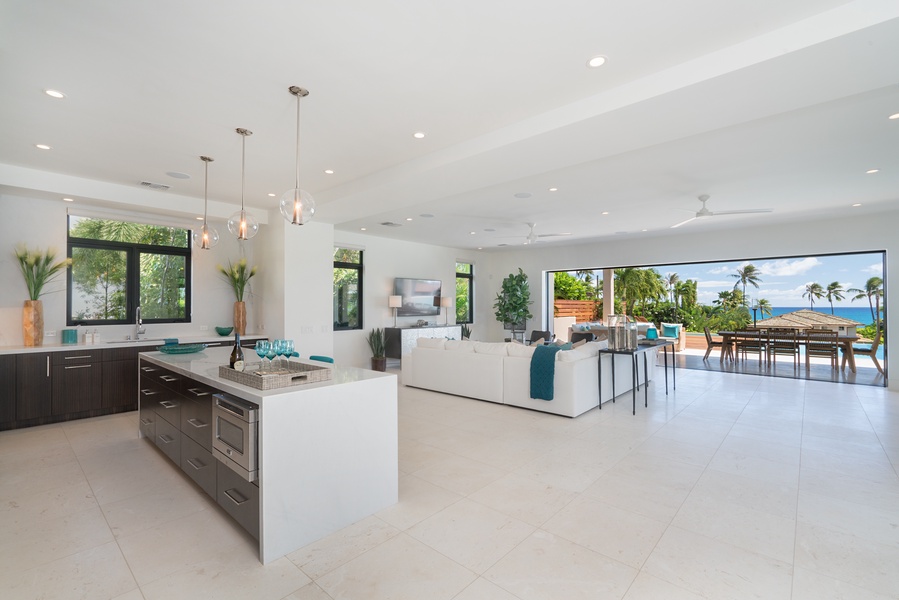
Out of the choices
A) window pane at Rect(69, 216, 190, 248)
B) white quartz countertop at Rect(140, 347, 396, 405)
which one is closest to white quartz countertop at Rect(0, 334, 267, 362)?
white quartz countertop at Rect(140, 347, 396, 405)

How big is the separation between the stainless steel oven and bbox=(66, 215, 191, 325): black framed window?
4.25 metres

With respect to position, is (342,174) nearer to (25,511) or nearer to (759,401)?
(25,511)

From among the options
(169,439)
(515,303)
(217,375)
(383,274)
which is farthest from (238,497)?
(515,303)

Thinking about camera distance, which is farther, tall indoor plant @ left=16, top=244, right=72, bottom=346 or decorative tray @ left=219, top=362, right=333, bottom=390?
tall indoor plant @ left=16, top=244, right=72, bottom=346

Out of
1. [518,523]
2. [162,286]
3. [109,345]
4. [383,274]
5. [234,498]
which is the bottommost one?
[518,523]

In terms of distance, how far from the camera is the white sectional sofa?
4875mm

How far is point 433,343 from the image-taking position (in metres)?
6.24

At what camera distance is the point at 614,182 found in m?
4.93

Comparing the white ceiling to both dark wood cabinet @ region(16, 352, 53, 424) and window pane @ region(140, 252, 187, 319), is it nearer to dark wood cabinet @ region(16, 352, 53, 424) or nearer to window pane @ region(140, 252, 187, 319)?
window pane @ region(140, 252, 187, 319)

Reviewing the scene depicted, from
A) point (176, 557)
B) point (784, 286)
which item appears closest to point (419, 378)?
point (176, 557)

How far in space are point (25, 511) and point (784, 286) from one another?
53.7ft

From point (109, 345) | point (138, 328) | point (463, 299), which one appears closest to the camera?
point (109, 345)

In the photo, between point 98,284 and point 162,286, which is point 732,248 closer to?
point 162,286

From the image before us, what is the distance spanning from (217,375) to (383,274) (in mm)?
6362
